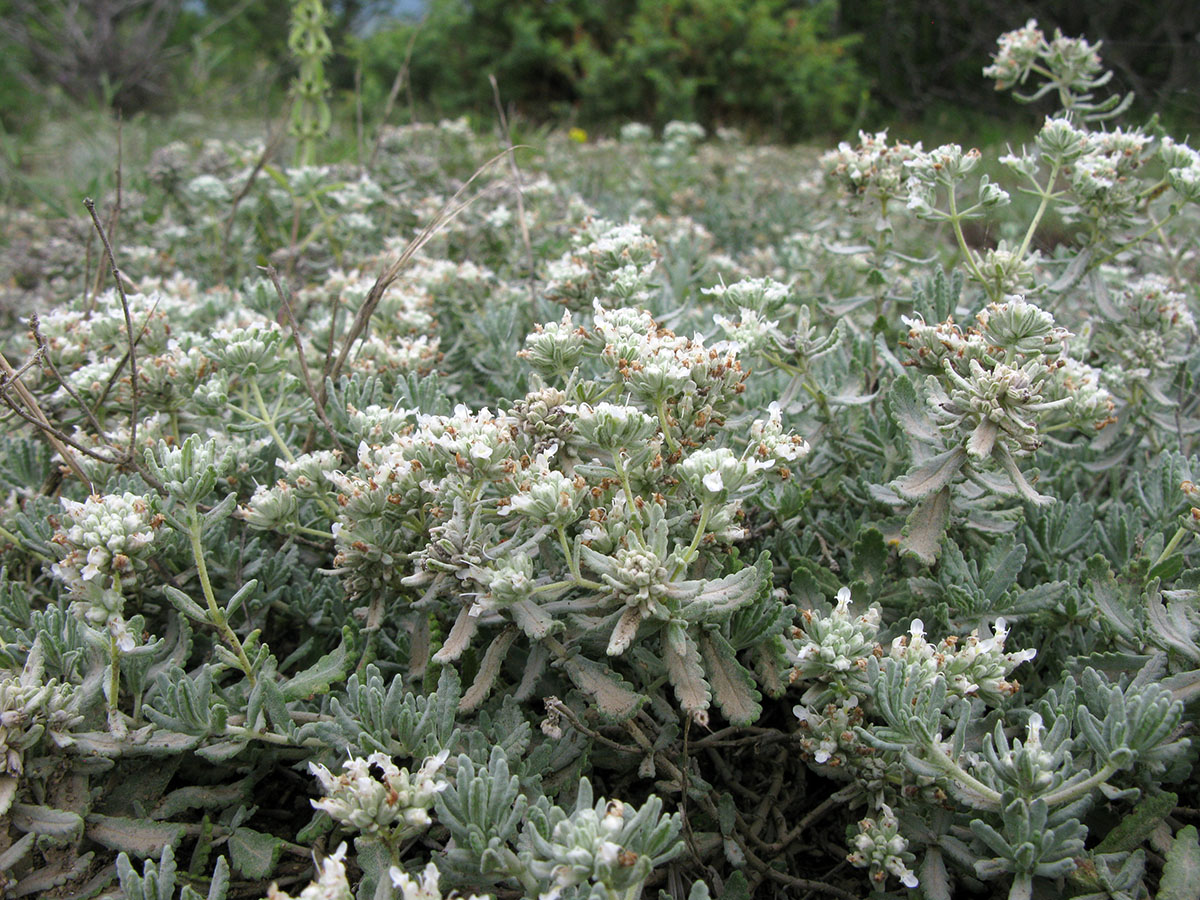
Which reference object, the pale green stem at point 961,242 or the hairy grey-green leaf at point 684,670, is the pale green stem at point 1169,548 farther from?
the hairy grey-green leaf at point 684,670

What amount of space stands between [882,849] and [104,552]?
163 cm

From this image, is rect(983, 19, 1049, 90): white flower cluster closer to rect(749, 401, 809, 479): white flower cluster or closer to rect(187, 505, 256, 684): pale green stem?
rect(749, 401, 809, 479): white flower cluster

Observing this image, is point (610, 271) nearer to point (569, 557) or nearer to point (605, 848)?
point (569, 557)

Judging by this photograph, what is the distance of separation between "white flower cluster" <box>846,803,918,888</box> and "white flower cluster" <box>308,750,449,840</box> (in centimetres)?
83

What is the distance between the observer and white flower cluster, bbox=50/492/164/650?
5.72ft

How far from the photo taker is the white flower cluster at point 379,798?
1498 millimetres

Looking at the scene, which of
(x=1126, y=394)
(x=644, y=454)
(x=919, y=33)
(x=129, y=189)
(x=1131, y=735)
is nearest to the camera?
(x=1131, y=735)

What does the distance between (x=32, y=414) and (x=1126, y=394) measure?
3145mm

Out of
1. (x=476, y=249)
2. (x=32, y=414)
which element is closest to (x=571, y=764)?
(x=32, y=414)

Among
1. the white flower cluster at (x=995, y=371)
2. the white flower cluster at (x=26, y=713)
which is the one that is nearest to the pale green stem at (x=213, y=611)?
the white flower cluster at (x=26, y=713)

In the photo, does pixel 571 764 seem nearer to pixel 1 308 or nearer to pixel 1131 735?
pixel 1131 735

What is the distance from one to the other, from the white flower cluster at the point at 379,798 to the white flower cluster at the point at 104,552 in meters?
0.56

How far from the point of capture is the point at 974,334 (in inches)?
73.4

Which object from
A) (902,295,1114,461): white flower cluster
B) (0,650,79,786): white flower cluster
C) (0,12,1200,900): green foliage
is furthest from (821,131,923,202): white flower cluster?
(0,650,79,786): white flower cluster
